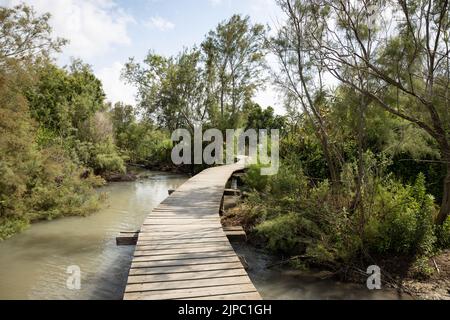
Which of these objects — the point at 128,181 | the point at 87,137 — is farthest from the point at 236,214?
the point at 87,137

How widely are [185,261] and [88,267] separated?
115 inches

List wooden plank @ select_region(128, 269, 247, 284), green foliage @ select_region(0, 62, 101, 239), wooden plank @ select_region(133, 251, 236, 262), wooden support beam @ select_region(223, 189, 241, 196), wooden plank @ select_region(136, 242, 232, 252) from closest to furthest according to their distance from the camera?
wooden plank @ select_region(128, 269, 247, 284) < wooden plank @ select_region(133, 251, 236, 262) < wooden plank @ select_region(136, 242, 232, 252) < green foliage @ select_region(0, 62, 101, 239) < wooden support beam @ select_region(223, 189, 241, 196)

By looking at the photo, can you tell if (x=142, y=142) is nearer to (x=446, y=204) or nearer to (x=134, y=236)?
(x=134, y=236)

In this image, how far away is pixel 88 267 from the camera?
6.48 m

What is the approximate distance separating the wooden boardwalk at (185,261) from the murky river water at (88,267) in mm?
1071

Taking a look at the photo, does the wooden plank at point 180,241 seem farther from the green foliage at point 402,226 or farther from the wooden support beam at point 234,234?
the green foliage at point 402,226

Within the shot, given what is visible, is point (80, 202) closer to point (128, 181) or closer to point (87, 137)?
point (128, 181)

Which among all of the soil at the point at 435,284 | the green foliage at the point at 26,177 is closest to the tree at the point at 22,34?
the green foliage at the point at 26,177

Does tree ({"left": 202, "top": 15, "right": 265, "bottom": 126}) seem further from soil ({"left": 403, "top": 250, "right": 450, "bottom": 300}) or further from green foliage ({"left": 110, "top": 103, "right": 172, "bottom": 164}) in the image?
soil ({"left": 403, "top": 250, "right": 450, "bottom": 300})

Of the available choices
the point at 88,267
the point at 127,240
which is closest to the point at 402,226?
the point at 127,240

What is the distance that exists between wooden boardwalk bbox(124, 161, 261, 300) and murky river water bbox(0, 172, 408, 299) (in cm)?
107

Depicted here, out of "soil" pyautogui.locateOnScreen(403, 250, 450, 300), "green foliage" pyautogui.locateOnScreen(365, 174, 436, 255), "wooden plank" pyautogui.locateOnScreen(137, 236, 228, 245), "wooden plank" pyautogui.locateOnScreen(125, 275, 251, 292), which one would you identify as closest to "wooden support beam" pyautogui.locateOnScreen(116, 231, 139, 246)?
"wooden plank" pyautogui.locateOnScreen(137, 236, 228, 245)

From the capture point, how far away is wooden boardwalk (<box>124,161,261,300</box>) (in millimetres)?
3637

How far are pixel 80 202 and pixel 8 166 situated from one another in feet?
8.26
